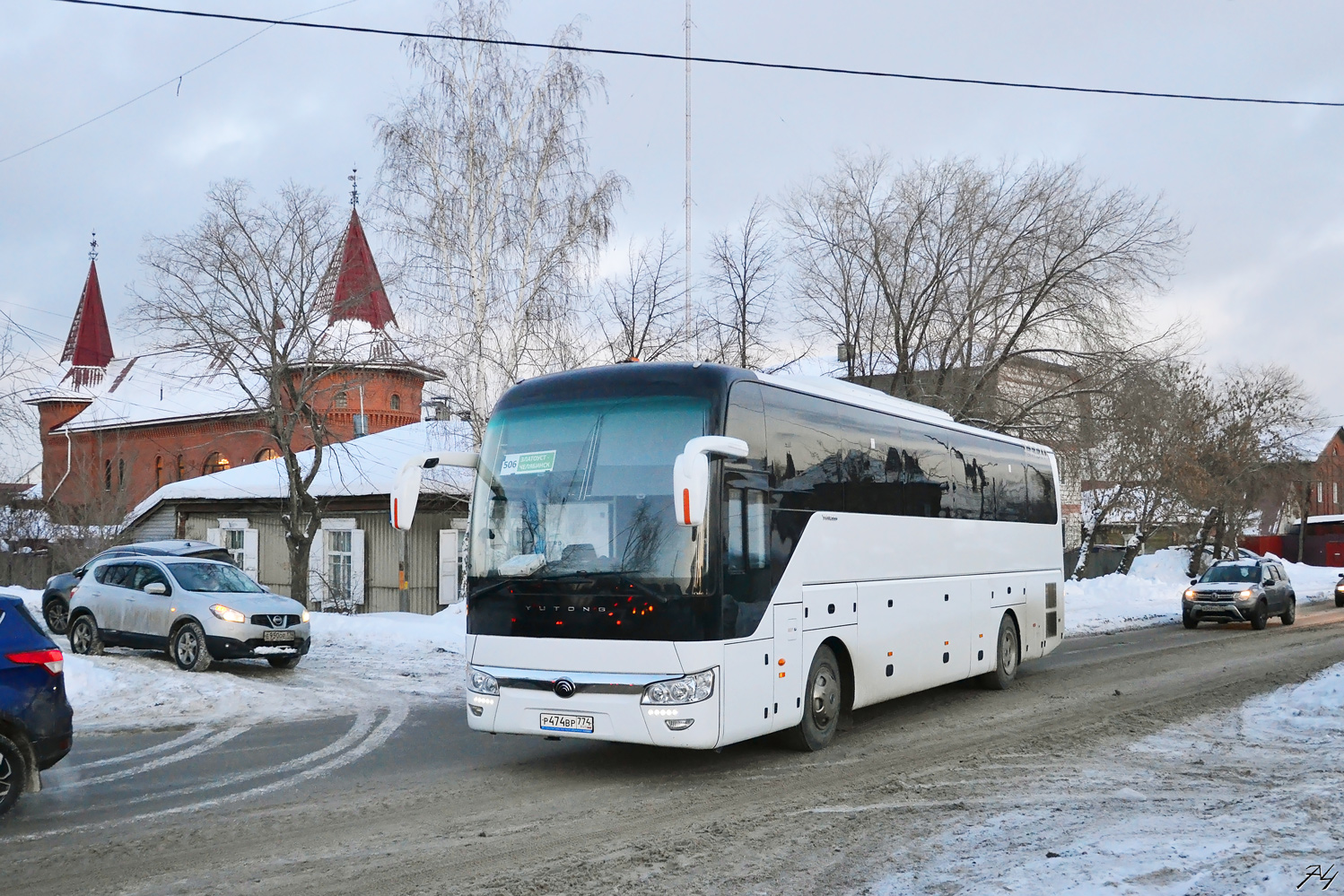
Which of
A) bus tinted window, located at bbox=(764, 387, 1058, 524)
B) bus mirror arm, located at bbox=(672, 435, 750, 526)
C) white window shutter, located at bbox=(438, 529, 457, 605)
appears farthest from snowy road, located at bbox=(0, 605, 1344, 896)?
white window shutter, located at bbox=(438, 529, 457, 605)

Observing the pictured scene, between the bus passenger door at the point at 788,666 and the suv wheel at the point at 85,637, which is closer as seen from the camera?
the bus passenger door at the point at 788,666

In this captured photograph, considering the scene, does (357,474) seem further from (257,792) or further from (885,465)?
(257,792)

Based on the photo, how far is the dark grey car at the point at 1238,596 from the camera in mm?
25422

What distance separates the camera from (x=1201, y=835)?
22.4 feet

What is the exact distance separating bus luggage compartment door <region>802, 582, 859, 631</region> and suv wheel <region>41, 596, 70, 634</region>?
18.7 m

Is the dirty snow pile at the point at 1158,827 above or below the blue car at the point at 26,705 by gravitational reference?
below

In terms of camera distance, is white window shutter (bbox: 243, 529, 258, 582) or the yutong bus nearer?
the yutong bus

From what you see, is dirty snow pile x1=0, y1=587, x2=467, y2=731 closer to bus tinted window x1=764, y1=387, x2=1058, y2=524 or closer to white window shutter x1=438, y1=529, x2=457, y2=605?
bus tinted window x1=764, y1=387, x2=1058, y2=524

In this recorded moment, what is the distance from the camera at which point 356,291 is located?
88.9 feet

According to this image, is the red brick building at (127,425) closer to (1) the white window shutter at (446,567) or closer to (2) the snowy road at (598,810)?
(1) the white window shutter at (446,567)

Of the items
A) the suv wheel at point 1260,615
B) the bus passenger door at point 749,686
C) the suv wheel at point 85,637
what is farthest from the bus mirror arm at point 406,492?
the suv wheel at point 1260,615

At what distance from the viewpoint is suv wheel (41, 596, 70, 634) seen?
76.2 feet

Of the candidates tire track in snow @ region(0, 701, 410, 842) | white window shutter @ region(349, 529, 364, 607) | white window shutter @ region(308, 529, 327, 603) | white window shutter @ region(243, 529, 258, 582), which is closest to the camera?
tire track in snow @ region(0, 701, 410, 842)

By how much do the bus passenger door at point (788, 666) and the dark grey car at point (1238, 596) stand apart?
19145 millimetres
